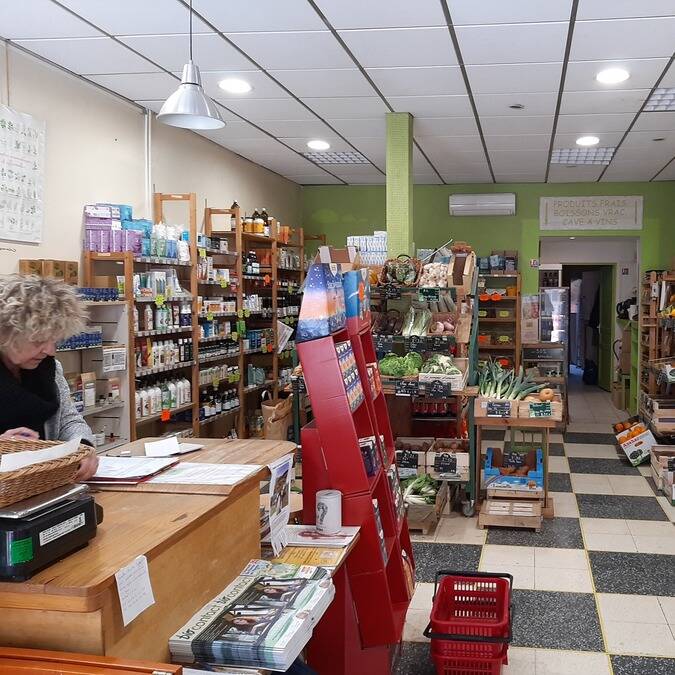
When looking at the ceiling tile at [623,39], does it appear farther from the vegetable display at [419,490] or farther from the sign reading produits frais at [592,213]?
the sign reading produits frais at [592,213]

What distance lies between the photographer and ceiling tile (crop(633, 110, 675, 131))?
6.81 m

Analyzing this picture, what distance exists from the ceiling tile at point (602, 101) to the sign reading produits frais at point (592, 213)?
4.46m

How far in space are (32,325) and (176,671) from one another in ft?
3.84

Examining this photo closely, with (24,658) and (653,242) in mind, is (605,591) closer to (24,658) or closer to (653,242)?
(24,658)

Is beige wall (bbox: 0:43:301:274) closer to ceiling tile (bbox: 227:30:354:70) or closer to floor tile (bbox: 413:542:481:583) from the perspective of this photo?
ceiling tile (bbox: 227:30:354:70)

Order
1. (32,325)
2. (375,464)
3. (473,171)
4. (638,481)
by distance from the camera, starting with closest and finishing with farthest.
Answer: (32,325), (375,464), (638,481), (473,171)

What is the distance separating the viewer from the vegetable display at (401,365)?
5898 mm

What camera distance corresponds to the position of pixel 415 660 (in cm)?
369

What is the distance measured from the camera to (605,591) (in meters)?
4.49

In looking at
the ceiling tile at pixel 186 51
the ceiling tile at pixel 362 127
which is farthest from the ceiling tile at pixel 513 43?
the ceiling tile at pixel 362 127

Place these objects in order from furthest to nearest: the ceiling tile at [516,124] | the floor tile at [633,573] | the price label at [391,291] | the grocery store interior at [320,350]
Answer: the ceiling tile at [516,124] → the price label at [391,291] → the floor tile at [633,573] → the grocery store interior at [320,350]

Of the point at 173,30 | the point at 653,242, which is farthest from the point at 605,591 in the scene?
the point at 653,242

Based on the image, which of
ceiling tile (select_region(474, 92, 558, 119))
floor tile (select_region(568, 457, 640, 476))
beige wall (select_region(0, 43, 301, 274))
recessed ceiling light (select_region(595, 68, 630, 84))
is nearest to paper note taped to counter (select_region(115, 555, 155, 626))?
beige wall (select_region(0, 43, 301, 274))

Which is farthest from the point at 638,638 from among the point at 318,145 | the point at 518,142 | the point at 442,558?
the point at 318,145
